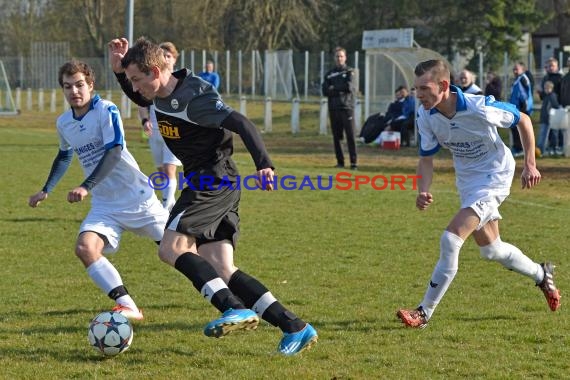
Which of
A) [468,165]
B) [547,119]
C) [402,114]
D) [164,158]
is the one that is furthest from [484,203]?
[402,114]

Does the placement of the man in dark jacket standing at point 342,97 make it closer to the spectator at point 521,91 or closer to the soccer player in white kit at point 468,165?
the spectator at point 521,91

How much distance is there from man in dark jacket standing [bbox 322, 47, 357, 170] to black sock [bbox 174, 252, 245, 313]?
12.5 meters

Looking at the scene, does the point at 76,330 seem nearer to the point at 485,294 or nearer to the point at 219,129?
the point at 219,129

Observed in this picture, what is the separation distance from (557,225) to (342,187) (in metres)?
4.68

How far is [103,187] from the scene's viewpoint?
21.7ft

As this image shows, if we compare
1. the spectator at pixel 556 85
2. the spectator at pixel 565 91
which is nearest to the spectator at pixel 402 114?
the spectator at pixel 556 85

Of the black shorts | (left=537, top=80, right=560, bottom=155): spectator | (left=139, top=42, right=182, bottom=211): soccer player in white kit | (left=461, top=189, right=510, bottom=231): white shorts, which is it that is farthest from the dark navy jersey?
(left=537, top=80, right=560, bottom=155): spectator

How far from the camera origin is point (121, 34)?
180 ft

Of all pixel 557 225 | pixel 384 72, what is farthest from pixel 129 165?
pixel 384 72

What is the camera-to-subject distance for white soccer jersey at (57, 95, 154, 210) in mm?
6574

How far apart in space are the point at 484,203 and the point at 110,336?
8.35ft

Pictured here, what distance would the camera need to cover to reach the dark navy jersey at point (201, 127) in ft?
17.1

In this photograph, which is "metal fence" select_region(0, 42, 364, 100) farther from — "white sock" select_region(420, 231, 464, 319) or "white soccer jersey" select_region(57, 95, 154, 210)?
"white sock" select_region(420, 231, 464, 319)

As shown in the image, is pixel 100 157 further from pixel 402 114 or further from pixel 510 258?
pixel 402 114
